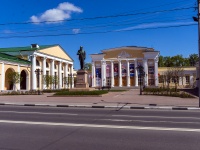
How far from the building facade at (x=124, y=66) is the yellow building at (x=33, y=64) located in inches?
409

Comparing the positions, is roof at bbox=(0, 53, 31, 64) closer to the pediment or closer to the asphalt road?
the pediment

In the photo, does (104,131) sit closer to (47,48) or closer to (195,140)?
(195,140)

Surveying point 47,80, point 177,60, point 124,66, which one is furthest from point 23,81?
point 177,60

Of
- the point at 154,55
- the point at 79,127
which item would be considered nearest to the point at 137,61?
the point at 154,55

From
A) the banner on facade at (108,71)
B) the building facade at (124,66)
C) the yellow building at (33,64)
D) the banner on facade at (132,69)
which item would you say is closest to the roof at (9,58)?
the yellow building at (33,64)

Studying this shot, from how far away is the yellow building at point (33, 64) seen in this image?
5117cm

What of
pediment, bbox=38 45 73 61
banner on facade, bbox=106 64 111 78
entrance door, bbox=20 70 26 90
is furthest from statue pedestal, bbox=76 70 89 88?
banner on facade, bbox=106 64 111 78

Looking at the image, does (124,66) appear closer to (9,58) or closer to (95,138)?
(9,58)

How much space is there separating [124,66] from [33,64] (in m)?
30.0

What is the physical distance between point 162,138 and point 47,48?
63.6 meters

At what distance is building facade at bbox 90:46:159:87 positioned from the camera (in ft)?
246

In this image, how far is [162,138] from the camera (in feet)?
23.1

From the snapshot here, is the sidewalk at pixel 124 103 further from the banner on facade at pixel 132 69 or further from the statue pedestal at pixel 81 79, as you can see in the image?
the banner on facade at pixel 132 69

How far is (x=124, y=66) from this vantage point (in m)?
77.8
